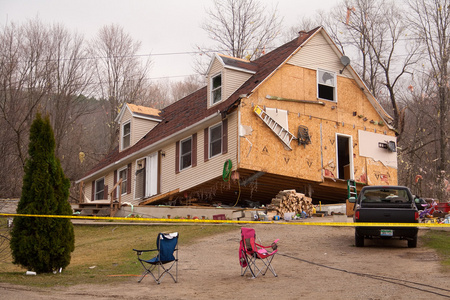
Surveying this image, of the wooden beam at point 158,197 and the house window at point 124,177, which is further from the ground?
the house window at point 124,177

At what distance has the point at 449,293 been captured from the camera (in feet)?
31.0

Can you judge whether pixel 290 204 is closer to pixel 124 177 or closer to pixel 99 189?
pixel 124 177

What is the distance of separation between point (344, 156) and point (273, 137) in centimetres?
530

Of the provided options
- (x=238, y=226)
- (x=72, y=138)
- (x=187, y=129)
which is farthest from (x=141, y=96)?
(x=238, y=226)

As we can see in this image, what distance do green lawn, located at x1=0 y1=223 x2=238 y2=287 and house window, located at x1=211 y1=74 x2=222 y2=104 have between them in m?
6.68

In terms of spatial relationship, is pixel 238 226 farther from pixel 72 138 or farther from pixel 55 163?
pixel 72 138

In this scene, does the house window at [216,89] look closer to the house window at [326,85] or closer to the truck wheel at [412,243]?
the house window at [326,85]

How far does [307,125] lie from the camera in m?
24.0

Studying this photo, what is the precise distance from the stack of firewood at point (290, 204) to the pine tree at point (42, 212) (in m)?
10.0

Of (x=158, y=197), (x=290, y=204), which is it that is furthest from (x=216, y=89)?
(x=290, y=204)

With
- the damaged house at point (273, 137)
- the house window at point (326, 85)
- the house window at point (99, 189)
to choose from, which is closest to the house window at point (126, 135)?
the damaged house at point (273, 137)

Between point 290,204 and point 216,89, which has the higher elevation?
point 216,89

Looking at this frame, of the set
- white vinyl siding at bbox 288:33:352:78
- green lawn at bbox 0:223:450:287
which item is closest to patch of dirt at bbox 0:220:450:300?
green lawn at bbox 0:223:450:287

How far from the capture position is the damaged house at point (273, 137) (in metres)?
22.7
